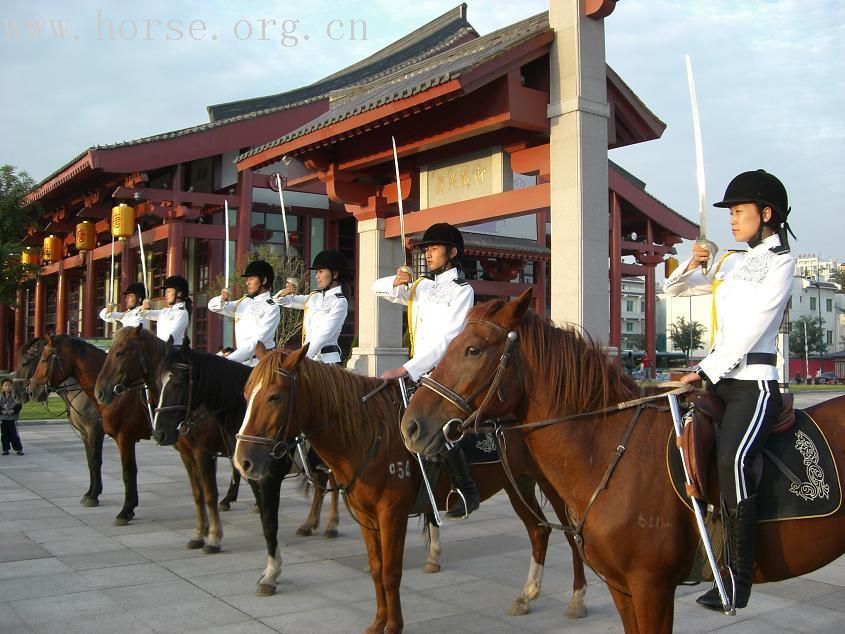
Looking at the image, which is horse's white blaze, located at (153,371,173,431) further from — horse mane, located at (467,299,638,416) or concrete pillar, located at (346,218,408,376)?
concrete pillar, located at (346,218,408,376)

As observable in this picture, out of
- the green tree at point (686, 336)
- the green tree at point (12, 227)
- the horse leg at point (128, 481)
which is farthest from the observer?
the green tree at point (686, 336)

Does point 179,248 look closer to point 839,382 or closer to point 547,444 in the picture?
point 547,444

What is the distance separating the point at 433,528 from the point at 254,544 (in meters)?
1.86

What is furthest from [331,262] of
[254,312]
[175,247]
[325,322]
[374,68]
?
[374,68]

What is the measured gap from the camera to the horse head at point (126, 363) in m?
7.08

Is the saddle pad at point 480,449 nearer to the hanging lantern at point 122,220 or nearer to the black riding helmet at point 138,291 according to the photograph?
the black riding helmet at point 138,291

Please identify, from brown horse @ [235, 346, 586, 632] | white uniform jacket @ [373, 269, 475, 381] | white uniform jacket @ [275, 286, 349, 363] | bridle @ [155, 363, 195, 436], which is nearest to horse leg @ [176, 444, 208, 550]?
bridle @ [155, 363, 195, 436]

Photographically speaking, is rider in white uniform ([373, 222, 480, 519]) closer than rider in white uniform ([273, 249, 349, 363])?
Yes

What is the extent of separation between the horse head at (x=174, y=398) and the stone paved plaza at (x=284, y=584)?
3.67 feet

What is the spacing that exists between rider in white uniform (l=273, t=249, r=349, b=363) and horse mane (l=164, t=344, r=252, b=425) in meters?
0.78

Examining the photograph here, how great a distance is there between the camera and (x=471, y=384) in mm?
3355

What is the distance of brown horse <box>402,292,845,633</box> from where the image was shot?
3250 mm

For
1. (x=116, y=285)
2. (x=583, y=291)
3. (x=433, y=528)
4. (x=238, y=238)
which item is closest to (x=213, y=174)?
(x=238, y=238)

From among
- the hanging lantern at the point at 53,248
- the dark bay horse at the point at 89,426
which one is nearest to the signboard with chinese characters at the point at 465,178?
the dark bay horse at the point at 89,426
